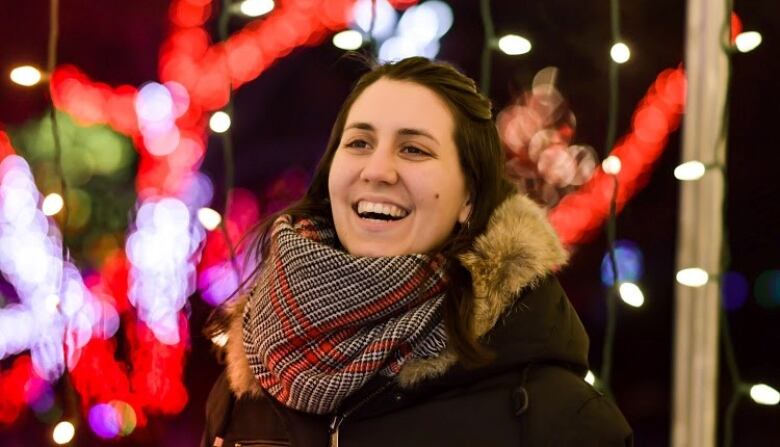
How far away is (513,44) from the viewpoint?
160 cm

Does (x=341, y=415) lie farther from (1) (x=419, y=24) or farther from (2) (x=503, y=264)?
(1) (x=419, y=24)

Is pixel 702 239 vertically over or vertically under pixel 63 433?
over

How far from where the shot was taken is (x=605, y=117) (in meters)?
1.73

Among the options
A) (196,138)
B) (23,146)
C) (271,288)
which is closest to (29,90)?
(23,146)

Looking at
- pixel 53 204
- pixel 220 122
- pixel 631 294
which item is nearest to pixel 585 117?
pixel 631 294

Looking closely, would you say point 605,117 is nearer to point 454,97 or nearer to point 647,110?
point 647,110

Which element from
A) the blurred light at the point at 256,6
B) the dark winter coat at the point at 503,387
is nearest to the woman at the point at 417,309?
the dark winter coat at the point at 503,387

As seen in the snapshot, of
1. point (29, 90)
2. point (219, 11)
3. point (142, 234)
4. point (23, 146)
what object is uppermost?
point (219, 11)

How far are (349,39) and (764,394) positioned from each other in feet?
3.39

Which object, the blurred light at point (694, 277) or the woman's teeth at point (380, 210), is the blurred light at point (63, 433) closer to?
the woman's teeth at point (380, 210)

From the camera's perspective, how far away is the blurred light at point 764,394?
1.50m

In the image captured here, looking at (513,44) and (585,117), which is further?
(585,117)

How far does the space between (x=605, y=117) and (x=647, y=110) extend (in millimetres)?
83

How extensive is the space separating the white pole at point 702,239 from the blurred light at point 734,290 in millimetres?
96
